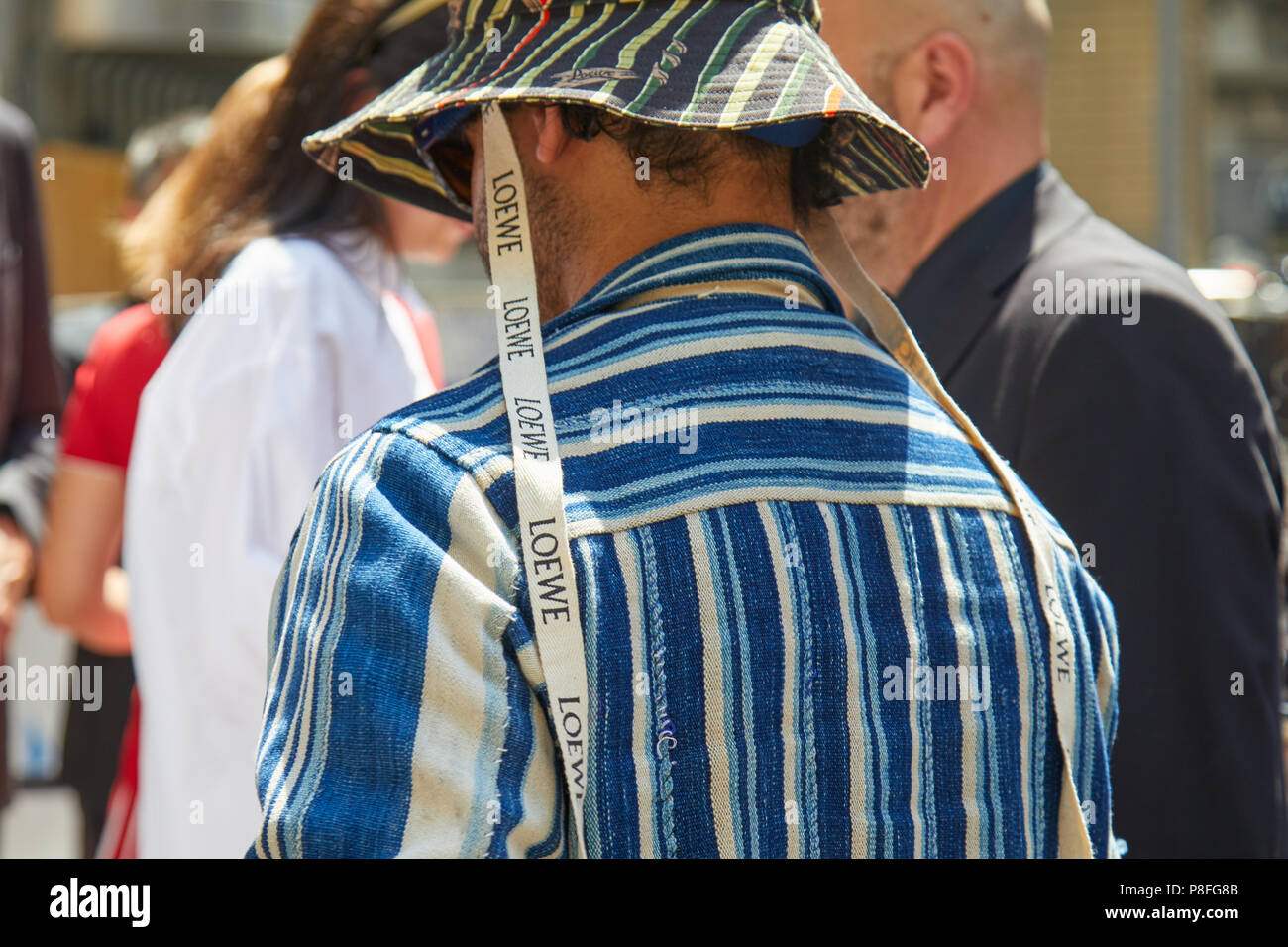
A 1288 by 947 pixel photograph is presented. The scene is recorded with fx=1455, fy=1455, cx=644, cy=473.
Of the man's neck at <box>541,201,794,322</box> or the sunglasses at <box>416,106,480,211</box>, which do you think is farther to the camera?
the sunglasses at <box>416,106,480,211</box>

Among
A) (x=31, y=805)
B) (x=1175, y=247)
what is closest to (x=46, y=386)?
(x=31, y=805)

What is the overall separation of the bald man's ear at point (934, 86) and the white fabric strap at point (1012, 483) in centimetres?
101

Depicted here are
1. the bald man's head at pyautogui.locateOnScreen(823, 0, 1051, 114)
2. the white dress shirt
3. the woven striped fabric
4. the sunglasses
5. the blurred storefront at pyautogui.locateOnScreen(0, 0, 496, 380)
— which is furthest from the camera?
the blurred storefront at pyautogui.locateOnScreen(0, 0, 496, 380)

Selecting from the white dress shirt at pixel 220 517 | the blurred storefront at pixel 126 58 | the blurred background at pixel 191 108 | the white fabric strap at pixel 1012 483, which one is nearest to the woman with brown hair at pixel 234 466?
the white dress shirt at pixel 220 517

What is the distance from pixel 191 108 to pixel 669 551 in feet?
40.3

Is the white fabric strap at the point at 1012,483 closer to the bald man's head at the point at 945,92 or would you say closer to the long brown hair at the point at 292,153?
the bald man's head at the point at 945,92

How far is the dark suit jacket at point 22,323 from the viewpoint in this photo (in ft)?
9.75

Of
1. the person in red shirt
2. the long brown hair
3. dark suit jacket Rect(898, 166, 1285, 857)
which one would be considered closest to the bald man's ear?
dark suit jacket Rect(898, 166, 1285, 857)

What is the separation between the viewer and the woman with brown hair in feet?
7.63

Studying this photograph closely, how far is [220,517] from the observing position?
2332mm

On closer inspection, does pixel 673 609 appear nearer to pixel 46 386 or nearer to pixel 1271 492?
pixel 1271 492

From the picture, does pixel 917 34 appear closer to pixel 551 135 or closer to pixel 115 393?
pixel 551 135

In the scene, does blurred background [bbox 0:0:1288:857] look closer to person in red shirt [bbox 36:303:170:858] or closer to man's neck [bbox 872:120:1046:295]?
person in red shirt [bbox 36:303:170:858]

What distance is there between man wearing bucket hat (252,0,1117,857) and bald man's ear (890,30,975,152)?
103cm
